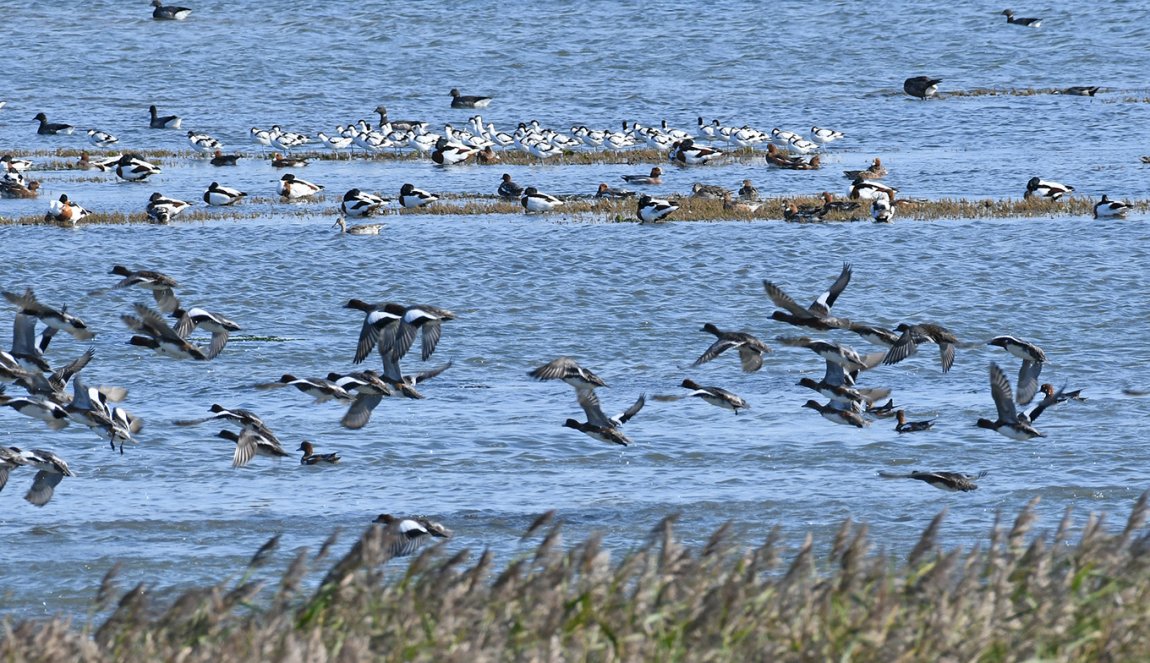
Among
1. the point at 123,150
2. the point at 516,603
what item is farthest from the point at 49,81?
the point at 516,603

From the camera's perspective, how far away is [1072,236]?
27562 mm

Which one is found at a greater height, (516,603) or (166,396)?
(516,603)

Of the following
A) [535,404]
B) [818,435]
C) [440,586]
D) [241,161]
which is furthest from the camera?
[241,161]

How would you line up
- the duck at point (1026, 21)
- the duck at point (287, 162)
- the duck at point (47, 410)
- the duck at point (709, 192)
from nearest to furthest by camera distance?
the duck at point (47, 410), the duck at point (709, 192), the duck at point (287, 162), the duck at point (1026, 21)

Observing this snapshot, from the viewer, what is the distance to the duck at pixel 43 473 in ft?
44.4

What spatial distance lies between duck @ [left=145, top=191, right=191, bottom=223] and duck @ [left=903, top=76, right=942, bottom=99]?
27.9 metres

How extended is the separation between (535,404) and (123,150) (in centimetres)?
3013

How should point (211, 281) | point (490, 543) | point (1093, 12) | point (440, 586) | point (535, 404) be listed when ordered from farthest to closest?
point (1093, 12) < point (211, 281) < point (535, 404) < point (490, 543) < point (440, 586)

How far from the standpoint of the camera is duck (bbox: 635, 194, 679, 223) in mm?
29703

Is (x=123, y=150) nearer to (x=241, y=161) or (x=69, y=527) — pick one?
(x=241, y=161)

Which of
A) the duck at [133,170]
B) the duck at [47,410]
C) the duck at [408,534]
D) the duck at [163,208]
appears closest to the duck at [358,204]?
the duck at [163,208]

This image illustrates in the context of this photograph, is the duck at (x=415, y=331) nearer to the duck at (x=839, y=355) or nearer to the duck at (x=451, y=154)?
the duck at (x=839, y=355)

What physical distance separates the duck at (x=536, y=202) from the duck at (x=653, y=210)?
81.3 inches

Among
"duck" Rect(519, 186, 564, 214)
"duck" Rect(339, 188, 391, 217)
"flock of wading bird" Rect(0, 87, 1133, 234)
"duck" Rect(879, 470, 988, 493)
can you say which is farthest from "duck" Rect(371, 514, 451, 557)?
"duck" Rect(519, 186, 564, 214)
